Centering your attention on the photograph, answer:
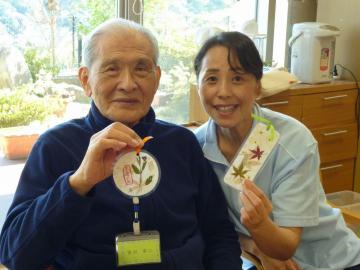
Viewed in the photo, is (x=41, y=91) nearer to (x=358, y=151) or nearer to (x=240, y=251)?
(x=240, y=251)

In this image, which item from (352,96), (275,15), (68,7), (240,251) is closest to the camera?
(240,251)

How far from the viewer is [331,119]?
2963 millimetres

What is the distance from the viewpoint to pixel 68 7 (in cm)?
242

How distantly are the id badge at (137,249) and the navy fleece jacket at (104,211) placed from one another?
36 millimetres

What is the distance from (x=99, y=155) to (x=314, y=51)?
2238 mm

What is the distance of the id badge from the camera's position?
1194 millimetres

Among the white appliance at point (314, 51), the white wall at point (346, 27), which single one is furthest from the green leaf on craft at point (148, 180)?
the white wall at point (346, 27)

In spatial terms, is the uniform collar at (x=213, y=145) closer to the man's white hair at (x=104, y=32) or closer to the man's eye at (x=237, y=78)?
the man's eye at (x=237, y=78)

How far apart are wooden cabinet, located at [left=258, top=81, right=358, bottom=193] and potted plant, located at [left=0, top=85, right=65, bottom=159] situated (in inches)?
51.3

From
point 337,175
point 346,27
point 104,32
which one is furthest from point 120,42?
point 346,27

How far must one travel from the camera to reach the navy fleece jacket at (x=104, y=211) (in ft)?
3.64

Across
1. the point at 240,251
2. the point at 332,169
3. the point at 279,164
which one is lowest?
the point at 332,169

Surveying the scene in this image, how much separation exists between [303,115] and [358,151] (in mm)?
633

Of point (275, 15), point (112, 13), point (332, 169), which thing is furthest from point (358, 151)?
point (112, 13)
